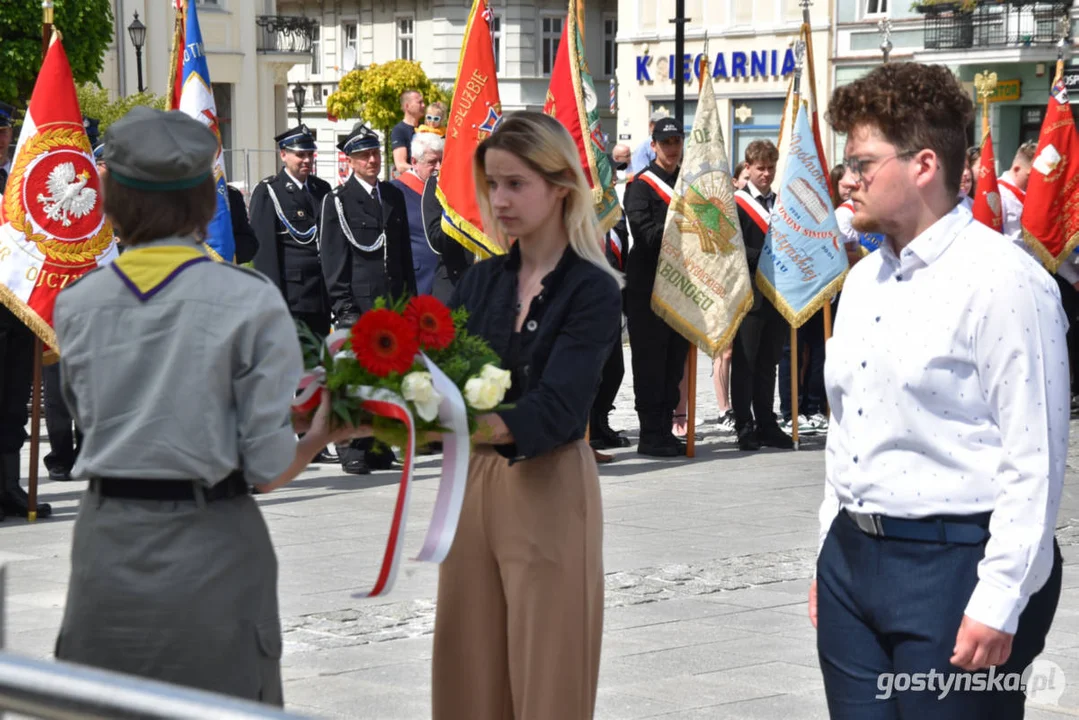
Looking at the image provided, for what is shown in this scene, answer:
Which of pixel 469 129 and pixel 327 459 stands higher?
pixel 469 129

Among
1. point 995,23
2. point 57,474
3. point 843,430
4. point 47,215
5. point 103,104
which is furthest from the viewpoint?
point 995,23

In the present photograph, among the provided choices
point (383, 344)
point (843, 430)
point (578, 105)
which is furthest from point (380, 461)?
point (843, 430)

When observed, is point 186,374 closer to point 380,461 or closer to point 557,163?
point 557,163

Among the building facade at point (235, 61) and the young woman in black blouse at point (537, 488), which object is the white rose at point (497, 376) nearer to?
the young woman in black blouse at point (537, 488)

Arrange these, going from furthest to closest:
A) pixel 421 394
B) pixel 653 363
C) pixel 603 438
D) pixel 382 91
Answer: pixel 382 91
pixel 603 438
pixel 653 363
pixel 421 394

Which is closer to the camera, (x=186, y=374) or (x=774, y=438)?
(x=186, y=374)

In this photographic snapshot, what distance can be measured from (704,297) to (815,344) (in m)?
2.31

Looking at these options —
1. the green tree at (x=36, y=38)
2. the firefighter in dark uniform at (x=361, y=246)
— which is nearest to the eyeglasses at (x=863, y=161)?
the firefighter in dark uniform at (x=361, y=246)

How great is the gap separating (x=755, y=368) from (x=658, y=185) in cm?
152

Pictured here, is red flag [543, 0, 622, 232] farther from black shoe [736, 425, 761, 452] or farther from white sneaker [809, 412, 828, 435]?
white sneaker [809, 412, 828, 435]

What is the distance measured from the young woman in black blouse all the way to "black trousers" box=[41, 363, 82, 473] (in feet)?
22.8

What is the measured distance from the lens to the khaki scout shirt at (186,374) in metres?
3.44

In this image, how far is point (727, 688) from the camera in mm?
6094

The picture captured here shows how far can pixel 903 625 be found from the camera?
358 cm
